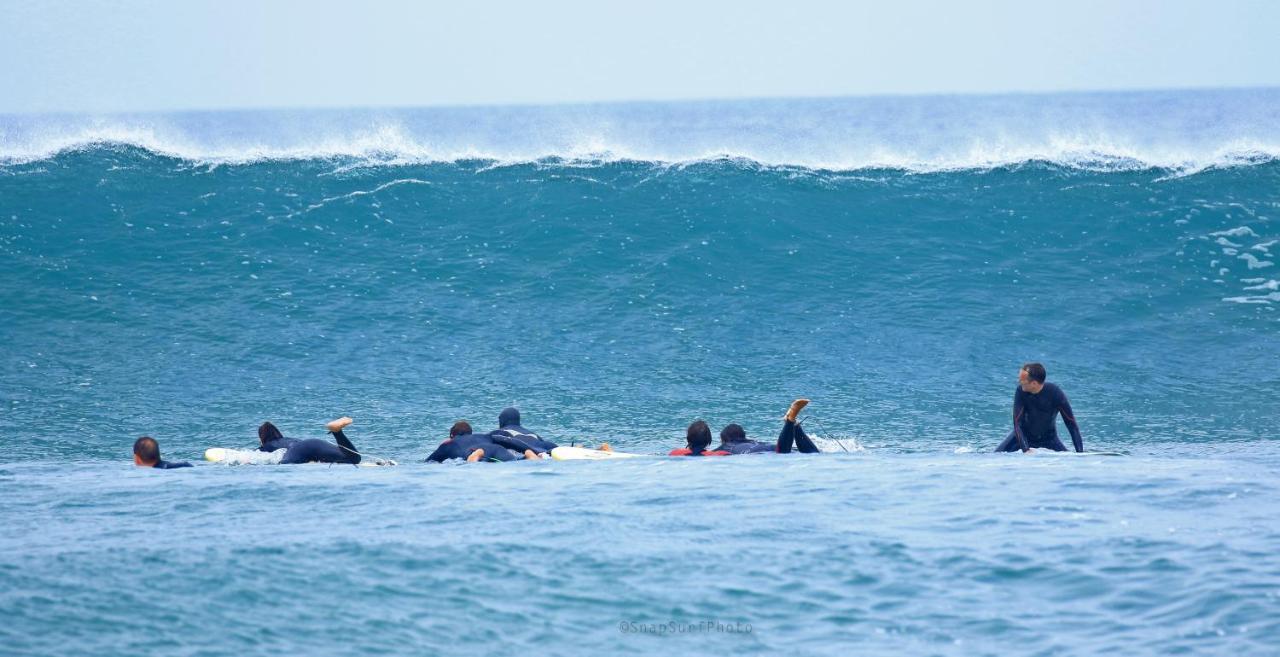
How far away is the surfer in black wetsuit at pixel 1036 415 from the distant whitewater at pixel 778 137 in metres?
11.2

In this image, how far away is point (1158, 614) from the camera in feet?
22.7

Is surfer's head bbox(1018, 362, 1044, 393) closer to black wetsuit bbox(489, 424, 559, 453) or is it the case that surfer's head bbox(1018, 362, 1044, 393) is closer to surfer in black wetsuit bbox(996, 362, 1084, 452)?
surfer in black wetsuit bbox(996, 362, 1084, 452)

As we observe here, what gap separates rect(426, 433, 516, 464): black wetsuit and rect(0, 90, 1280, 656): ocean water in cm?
77

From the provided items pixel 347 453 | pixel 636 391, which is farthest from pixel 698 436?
pixel 636 391

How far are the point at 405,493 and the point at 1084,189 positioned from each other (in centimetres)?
1486

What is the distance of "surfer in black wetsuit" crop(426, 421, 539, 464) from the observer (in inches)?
460

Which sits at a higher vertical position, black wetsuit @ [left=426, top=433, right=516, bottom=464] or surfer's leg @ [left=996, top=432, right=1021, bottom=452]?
surfer's leg @ [left=996, top=432, right=1021, bottom=452]

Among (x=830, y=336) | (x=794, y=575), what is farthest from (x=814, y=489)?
(x=830, y=336)

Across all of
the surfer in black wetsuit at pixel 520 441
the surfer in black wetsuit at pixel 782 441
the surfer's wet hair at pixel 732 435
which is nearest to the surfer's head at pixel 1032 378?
the surfer in black wetsuit at pixel 782 441

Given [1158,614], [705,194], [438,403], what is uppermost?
[705,194]

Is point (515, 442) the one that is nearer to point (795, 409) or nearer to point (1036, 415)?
point (795, 409)

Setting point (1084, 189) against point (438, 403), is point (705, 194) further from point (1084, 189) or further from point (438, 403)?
point (438, 403)

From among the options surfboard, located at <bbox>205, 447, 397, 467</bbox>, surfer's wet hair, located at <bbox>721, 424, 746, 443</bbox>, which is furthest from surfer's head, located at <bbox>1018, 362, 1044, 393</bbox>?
surfboard, located at <bbox>205, 447, 397, 467</bbox>

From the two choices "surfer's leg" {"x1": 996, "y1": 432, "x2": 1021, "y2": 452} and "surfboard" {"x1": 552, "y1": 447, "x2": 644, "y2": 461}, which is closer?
"surfboard" {"x1": 552, "y1": 447, "x2": 644, "y2": 461}
